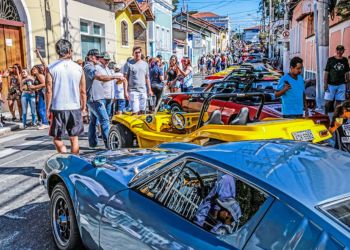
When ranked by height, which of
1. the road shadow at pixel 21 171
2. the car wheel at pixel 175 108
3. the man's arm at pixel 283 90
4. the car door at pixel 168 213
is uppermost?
the man's arm at pixel 283 90

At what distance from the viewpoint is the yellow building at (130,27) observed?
21.6 metres

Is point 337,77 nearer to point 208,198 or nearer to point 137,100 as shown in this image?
point 137,100

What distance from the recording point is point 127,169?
3385 mm

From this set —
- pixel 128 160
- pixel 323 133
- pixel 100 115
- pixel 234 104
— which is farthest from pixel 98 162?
pixel 234 104

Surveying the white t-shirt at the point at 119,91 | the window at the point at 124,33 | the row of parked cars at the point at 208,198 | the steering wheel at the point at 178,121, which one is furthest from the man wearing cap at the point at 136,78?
the window at the point at 124,33

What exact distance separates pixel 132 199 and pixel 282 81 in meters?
4.05

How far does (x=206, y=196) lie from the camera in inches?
101

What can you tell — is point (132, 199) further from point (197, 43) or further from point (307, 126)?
point (197, 43)

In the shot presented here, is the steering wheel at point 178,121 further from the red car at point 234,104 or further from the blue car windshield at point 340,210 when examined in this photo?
the blue car windshield at point 340,210

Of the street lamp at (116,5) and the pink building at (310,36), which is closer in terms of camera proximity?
the pink building at (310,36)

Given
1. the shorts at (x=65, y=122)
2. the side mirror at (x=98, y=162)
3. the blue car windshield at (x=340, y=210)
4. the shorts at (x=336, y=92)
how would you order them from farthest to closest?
1. the shorts at (x=336, y=92)
2. the shorts at (x=65, y=122)
3. the side mirror at (x=98, y=162)
4. the blue car windshield at (x=340, y=210)

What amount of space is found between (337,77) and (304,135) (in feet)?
14.8

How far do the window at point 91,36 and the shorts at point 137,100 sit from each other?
33.0 ft

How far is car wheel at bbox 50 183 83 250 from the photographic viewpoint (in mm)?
3344
